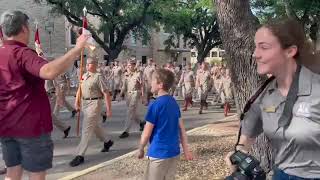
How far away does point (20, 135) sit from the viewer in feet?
12.5

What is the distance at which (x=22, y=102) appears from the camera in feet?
12.4

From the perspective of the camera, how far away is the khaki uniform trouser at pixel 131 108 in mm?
11242

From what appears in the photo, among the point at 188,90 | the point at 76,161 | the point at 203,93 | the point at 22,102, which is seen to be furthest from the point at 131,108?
the point at 22,102

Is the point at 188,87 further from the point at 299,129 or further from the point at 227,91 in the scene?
the point at 299,129

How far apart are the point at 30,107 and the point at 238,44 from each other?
2.62 m

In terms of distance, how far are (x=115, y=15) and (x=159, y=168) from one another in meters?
31.4

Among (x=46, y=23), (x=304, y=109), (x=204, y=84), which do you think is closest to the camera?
(x=304, y=109)

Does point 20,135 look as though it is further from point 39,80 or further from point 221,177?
point 221,177

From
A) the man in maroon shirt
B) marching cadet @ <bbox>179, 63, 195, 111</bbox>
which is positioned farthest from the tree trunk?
marching cadet @ <bbox>179, 63, 195, 111</bbox>

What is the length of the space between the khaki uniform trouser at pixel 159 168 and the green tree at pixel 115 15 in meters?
28.5

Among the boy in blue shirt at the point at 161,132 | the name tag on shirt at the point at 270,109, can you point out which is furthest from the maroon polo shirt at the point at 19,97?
the name tag on shirt at the point at 270,109

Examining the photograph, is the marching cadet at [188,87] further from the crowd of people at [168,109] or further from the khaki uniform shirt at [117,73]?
the crowd of people at [168,109]

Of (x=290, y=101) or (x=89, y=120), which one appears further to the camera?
(x=89, y=120)

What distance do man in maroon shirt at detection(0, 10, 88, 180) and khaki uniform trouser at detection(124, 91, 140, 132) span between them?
729 centimetres
